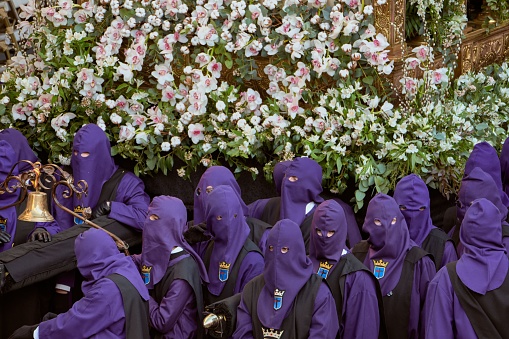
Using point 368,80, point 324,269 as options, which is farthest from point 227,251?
point 368,80

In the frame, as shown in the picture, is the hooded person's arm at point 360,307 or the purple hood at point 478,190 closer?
the hooded person's arm at point 360,307

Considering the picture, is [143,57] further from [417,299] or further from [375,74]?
[417,299]

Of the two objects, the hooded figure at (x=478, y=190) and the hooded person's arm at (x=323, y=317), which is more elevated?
the hooded figure at (x=478, y=190)

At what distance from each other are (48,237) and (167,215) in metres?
1.27

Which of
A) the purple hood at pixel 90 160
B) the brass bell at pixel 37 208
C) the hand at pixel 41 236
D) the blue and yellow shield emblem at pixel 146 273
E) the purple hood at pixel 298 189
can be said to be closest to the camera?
the brass bell at pixel 37 208

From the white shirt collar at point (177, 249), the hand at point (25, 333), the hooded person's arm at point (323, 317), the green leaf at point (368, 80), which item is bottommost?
the hand at point (25, 333)

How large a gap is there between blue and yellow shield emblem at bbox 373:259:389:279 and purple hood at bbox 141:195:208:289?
1.25 m

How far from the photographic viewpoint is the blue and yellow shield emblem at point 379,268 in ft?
25.6

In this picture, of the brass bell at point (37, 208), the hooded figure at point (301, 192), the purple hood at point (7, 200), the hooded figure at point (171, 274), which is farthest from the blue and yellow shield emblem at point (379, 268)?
the purple hood at point (7, 200)

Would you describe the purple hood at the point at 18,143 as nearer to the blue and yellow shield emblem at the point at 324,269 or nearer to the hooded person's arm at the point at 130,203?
the hooded person's arm at the point at 130,203

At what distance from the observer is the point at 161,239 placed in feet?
25.5

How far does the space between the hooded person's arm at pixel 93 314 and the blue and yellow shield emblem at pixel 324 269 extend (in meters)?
1.43

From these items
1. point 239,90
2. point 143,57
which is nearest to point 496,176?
point 239,90

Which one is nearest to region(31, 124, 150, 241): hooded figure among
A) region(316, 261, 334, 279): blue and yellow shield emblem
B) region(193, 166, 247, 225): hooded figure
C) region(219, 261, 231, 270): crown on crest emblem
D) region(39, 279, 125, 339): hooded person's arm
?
region(193, 166, 247, 225): hooded figure
